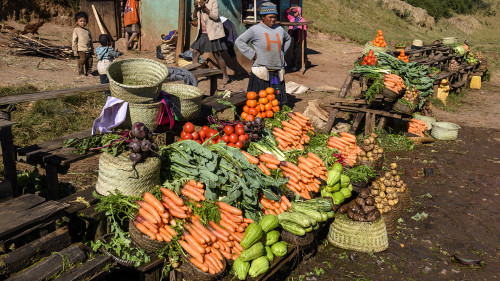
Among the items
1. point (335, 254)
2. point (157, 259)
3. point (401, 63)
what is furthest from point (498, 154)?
point (157, 259)

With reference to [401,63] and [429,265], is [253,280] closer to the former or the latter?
[429,265]

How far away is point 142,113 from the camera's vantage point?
4.88 metres

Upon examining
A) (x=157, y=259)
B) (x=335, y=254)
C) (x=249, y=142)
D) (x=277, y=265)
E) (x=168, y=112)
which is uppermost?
(x=168, y=112)

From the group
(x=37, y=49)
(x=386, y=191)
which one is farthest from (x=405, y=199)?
(x=37, y=49)

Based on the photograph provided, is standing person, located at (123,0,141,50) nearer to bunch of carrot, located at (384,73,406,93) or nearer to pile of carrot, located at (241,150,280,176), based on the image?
bunch of carrot, located at (384,73,406,93)

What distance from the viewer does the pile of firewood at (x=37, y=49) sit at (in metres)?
12.8

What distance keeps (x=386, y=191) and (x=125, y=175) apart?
12.8 ft

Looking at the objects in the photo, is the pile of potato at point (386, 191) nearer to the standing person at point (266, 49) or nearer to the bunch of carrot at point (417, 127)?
the standing person at point (266, 49)

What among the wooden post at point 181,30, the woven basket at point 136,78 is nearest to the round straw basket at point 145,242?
the woven basket at point 136,78

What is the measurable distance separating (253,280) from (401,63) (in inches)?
342

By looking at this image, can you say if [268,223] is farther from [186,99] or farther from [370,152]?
[370,152]

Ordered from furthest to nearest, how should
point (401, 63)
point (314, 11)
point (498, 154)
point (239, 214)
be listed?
1. point (314, 11)
2. point (401, 63)
3. point (498, 154)
4. point (239, 214)

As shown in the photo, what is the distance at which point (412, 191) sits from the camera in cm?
701

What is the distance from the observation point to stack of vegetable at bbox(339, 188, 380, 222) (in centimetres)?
523
